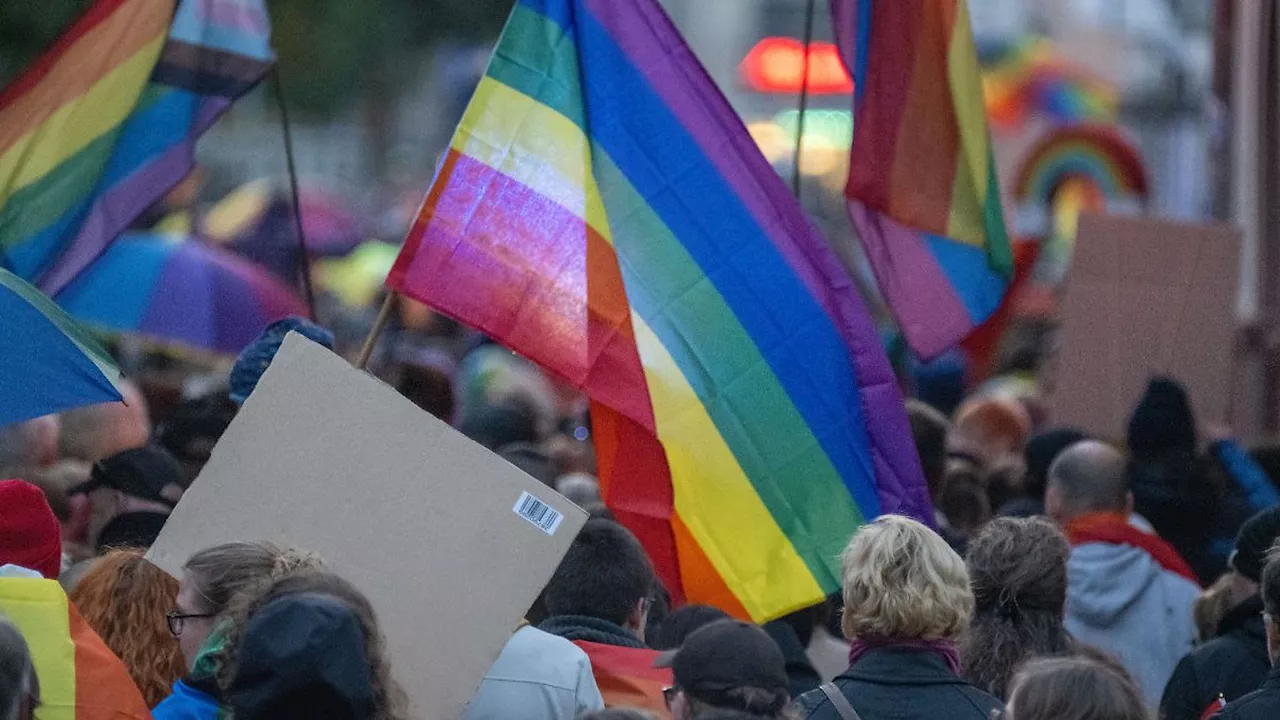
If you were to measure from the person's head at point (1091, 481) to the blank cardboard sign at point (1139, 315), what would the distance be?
7.94ft

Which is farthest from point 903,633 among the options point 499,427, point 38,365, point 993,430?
point 993,430

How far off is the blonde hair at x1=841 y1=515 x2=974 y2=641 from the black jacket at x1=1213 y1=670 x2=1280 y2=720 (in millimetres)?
584

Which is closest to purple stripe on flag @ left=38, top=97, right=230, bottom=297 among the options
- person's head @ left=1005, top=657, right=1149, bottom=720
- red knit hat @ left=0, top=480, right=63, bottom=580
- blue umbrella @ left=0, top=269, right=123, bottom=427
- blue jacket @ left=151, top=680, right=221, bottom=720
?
blue umbrella @ left=0, top=269, right=123, bottom=427

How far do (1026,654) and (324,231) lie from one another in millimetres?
22041

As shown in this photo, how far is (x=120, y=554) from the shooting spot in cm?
474

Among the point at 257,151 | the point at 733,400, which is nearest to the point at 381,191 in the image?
the point at 257,151

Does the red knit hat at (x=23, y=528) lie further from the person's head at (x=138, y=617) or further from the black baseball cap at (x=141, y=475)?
the black baseball cap at (x=141, y=475)

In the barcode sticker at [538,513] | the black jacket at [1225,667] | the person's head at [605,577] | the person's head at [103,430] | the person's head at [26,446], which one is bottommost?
the person's head at [26,446]

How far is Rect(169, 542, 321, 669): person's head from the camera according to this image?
4113mm

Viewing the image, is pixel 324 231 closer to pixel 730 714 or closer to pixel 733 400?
pixel 733 400

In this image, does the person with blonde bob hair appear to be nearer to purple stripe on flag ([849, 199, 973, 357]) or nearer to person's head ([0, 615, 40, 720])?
person's head ([0, 615, 40, 720])

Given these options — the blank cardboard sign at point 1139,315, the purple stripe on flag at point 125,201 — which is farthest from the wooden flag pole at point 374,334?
the blank cardboard sign at point 1139,315

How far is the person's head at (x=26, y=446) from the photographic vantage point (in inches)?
258

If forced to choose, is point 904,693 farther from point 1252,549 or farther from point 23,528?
point 23,528
